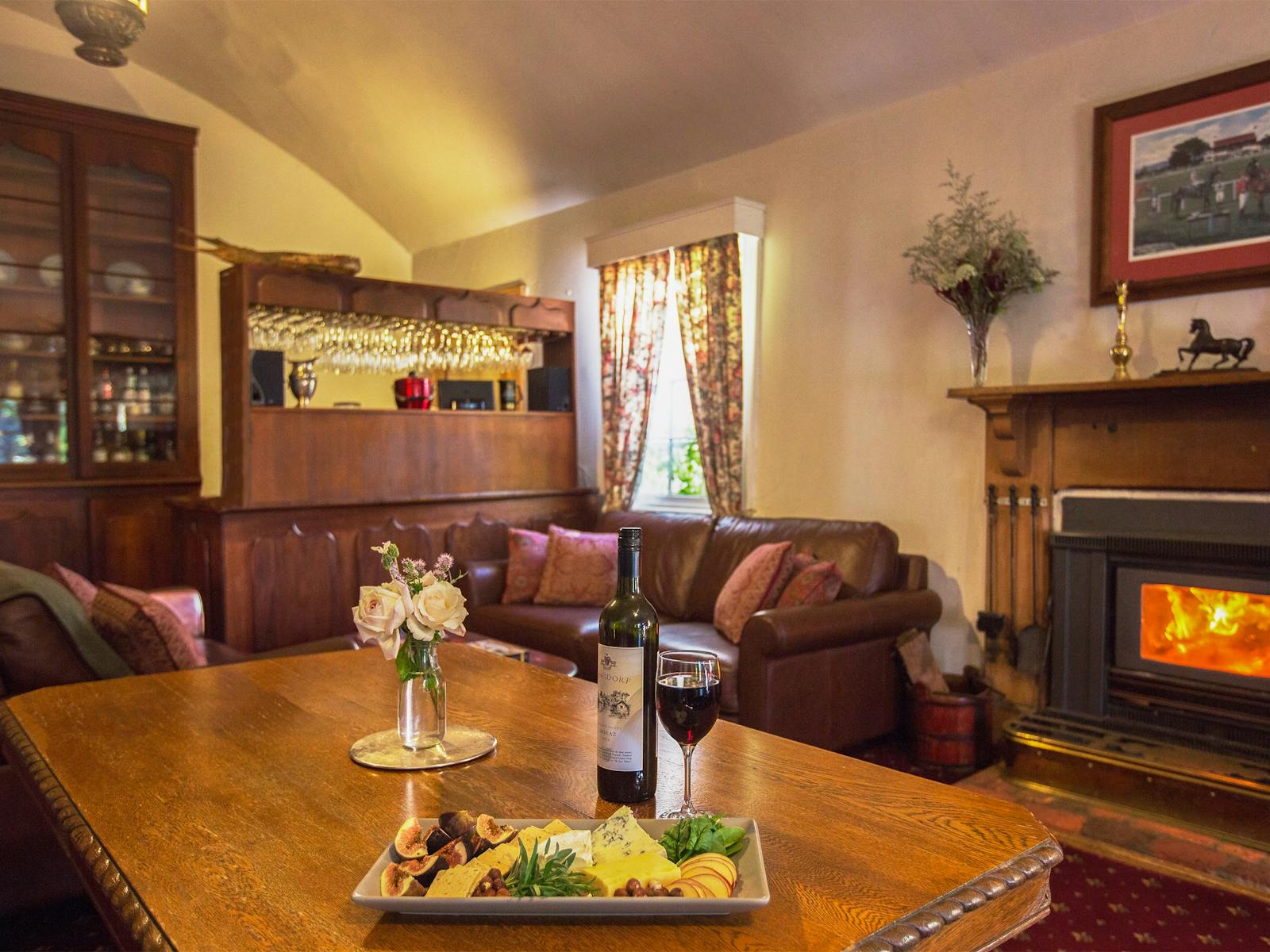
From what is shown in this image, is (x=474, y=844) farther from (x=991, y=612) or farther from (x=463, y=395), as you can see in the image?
(x=463, y=395)

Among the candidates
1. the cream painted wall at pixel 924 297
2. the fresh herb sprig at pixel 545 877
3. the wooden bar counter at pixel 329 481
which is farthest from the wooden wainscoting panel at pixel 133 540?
the fresh herb sprig at pixel 545 877

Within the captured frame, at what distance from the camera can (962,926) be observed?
93cm

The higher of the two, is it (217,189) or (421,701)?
(217,189)

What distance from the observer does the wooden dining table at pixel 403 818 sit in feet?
2.85

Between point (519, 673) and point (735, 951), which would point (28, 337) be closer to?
point (519, 673)

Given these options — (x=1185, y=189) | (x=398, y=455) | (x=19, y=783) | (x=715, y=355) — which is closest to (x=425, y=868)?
(x=19, y=783)

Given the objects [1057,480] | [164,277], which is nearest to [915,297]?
[1057,480]

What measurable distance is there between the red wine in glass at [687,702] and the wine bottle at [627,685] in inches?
1.4

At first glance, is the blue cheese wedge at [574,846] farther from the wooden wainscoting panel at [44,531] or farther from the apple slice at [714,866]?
the wooden wainscoting panel at [44,531]

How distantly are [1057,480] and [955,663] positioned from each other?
0.90 meters

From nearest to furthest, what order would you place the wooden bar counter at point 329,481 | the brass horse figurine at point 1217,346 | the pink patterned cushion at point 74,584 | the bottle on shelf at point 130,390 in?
the pink patterned cushion at point 74,584 → the brass horse figurine at point 1217,346 → the wooden bar counter at point 329,481 → the bottle on shelf at point 130,390

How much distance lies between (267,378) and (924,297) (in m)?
3.14

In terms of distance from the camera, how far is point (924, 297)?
4.07 meters

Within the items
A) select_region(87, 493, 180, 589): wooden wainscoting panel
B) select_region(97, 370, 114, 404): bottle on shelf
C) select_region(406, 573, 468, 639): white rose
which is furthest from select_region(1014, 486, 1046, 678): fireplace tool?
select_region(97, 370, 114, 404): bottle on shelf
